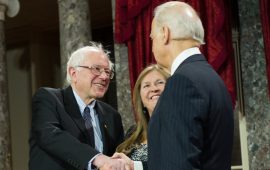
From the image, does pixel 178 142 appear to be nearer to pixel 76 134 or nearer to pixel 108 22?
pixel 76 134

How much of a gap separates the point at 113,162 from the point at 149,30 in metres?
2.73

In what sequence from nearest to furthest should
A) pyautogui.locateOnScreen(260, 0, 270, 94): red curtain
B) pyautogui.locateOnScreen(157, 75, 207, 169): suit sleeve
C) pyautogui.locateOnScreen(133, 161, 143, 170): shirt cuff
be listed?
pyautogui.locateOnScreen(157, 75, 207, 169): suit sleeve, pyautogui.locateOnScreen(133, 161, 143, 170): shirt cuff, pyautogui.locateOnScreen(260, 0, 270, 94): red curtain

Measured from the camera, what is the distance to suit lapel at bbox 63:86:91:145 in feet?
10.7

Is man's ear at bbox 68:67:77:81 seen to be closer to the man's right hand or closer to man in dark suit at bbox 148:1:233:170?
the man's right hand

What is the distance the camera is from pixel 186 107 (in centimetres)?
210

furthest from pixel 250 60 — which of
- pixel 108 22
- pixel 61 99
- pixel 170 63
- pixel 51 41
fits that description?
pixel 51 41

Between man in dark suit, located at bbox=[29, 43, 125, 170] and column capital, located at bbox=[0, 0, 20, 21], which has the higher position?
column capital, located at bbox=[0, 0, 20, 21]

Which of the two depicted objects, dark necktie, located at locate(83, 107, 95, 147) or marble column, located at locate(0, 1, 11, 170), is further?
marble column, located at locate(0, 1, 11, 170)

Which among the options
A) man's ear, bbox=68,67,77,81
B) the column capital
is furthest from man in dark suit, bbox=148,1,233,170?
the column capital

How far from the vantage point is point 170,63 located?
2.27 metres

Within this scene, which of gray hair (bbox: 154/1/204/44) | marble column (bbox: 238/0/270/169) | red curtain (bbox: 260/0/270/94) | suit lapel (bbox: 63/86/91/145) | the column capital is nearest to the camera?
gray hair (bbox: 154/1/204/44)

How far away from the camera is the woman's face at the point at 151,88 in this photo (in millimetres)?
3357

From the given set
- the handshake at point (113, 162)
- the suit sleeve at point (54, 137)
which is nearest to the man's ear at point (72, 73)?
the suit sleeve at point (54, 137)

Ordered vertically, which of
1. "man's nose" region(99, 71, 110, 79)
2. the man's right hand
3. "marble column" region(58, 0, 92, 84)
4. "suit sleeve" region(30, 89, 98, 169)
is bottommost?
the man's right hand
